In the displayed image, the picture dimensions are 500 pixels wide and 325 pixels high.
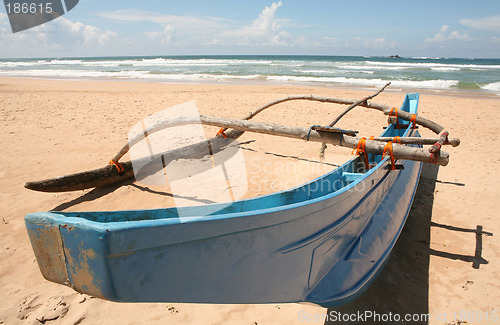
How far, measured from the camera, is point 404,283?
267 cm

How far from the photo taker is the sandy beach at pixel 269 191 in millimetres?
2270

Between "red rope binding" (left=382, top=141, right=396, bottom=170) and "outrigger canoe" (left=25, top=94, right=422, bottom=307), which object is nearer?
"outrigger canoe" (left=25, top=94, right=422, bottom=307)

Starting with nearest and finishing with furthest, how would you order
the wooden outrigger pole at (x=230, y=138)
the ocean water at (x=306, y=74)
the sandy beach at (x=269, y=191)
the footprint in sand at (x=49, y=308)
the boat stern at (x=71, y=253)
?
1. the boat stern at (x=71, y=253)
2. the footprint in sand at (x=49, y=308)
3. the sandy beach at (x=269, y=191)
4. the wooden outrigger pole at (x=230, y=138)
5. the ocean water at (x=306, y=74)

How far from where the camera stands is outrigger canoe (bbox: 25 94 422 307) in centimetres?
126

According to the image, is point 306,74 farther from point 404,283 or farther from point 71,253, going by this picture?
point 71,253

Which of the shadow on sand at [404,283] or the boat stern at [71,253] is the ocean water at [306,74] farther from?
the boat stern at [71,253]

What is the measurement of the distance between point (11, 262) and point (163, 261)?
7.79 ft

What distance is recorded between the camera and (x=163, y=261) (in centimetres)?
135

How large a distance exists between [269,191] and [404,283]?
208 cm

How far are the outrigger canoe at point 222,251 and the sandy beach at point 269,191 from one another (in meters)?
0.55

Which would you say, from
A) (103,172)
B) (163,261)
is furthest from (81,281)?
(103,172)

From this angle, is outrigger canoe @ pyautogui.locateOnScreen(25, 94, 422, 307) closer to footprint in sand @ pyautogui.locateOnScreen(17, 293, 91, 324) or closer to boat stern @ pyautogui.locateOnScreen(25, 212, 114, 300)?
boat stern @ pyautogui.locateOnScreen(25, 212, 114, 300)

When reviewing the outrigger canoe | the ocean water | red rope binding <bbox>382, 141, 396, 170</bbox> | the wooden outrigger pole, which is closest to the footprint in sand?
the outrigger canoe

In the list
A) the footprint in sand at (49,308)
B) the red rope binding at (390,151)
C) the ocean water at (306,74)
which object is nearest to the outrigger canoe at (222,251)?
the red rope binding at (390,151)
